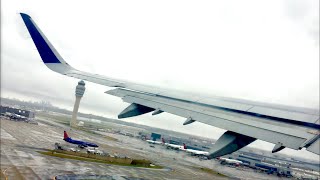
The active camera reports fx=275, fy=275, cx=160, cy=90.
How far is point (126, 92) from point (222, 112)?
3.42 metres

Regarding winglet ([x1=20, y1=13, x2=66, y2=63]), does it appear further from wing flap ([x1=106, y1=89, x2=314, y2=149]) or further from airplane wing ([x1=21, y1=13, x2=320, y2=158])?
wing flap ([x1=106, y1=89, x2=314, y2=149])

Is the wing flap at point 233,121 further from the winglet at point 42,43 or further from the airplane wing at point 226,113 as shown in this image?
the winglet at point 42,43

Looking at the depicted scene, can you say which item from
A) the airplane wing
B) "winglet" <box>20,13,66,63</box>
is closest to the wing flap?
the airplane wing

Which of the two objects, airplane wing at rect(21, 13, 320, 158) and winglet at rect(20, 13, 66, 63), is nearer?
airplane wing at rect(21, 13, 320, 158)

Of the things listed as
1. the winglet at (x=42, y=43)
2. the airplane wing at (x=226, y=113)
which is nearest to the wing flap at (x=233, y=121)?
the airplane wing at (x=226, y=113)

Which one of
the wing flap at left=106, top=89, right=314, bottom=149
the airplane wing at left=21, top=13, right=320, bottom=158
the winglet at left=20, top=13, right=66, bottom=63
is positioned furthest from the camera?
the winglet at left=20, top=13, right=66, bottom=63

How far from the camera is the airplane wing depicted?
5789mm

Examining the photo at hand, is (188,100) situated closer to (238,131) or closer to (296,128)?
(238,131)

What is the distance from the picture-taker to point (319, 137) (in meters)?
5.31

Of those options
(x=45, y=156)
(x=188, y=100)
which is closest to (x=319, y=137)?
(x=188, y=100)

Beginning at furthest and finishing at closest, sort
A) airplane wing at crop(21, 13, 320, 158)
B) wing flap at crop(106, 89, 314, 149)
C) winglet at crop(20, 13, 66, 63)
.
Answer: winglet at crop(20, 13, 66, 63) → airplane wing at crop(21, 13, 320, 158) → wing flap at crop(106, 89, 314, 149)

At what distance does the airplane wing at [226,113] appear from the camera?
5789 millimetres

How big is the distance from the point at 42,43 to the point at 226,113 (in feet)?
21.8

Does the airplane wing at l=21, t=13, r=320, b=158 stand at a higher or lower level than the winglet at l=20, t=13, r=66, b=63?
lower
